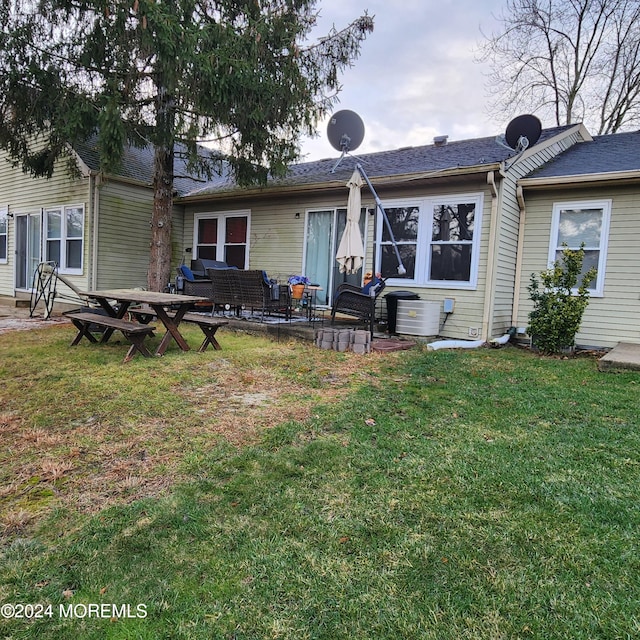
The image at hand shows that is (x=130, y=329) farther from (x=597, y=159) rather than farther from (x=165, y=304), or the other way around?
(x=597, y=159)

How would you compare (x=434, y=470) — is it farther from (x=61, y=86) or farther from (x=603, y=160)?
(x=61, y=86)

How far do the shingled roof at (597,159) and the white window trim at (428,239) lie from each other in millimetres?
1292

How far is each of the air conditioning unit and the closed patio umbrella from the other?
1040 mm

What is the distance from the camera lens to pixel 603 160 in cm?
743

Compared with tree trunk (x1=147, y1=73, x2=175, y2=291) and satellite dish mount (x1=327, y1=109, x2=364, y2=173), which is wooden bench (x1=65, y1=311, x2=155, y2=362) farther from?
satellite dish mount (x1=327, y1=109, x2=364, y2=173)

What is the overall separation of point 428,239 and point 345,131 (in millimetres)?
3104

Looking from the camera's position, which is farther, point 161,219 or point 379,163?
point 379,163

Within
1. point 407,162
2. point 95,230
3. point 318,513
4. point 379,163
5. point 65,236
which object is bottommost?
point 318,513

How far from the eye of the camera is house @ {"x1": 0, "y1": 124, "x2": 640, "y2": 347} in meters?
6.86

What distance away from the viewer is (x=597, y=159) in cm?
761

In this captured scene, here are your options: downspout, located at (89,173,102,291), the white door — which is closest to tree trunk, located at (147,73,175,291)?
downspout, located at (89,173,102,291)

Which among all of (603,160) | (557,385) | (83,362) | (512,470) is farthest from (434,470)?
(603,160)

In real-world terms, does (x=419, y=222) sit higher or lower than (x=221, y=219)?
lower

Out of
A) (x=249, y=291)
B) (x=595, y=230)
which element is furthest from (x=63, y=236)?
(x=595, y=230)
